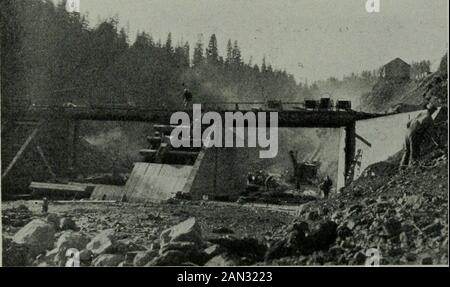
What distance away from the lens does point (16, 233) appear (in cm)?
1169

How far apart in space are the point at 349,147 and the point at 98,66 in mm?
16265

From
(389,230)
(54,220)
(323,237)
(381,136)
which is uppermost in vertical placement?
(381,136)

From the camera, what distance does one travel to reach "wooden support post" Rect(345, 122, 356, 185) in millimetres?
18875

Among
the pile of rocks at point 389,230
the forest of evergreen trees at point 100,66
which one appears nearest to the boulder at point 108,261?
the pile of rocks at point 389,230

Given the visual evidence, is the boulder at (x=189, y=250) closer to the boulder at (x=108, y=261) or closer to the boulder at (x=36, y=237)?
the boulder at (x=108, y=261)

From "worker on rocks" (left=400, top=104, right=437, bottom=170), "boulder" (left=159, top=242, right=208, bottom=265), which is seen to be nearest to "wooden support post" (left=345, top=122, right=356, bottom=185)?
"worker on rocks" (left=400, top=104, right=437, bottom=170)

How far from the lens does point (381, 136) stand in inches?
639

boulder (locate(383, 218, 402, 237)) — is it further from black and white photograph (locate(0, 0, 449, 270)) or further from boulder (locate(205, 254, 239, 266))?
boulder (locate(205, 254, 239, 266))

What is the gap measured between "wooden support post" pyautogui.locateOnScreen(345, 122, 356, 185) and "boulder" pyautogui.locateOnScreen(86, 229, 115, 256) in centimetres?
1114

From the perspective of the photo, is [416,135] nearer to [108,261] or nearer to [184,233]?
[184,233]

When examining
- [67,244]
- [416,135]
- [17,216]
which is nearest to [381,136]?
[416,135]

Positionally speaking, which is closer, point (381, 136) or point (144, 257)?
point (144, 257)

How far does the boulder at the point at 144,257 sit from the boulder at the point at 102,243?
73cm

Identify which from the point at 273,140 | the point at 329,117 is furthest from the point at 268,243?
the point at 329,117
